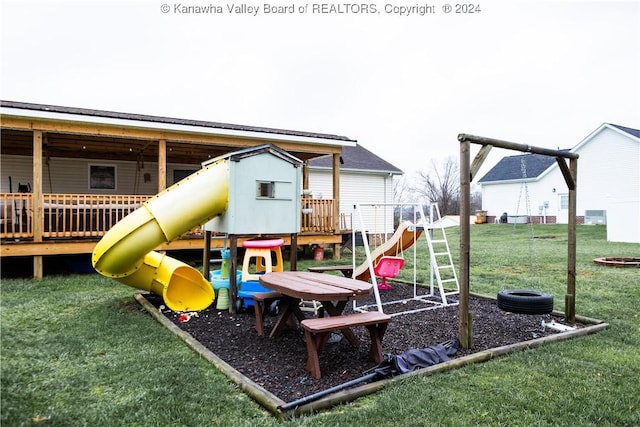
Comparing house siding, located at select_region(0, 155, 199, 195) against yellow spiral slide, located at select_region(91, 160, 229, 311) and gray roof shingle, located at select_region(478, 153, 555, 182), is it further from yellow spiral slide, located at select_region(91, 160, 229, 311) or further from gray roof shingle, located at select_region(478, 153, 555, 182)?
gray roof shingle, located at select_region(478, 153, 555, 182)

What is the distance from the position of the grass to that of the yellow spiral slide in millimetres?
660

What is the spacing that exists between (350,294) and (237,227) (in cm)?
279

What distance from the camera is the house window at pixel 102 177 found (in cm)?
1402

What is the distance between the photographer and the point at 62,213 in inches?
374

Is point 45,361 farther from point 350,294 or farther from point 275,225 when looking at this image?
point 275,225

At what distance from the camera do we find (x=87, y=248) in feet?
30.1

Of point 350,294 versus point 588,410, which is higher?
point 350,294

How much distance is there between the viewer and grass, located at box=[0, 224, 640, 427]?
2.95 metres

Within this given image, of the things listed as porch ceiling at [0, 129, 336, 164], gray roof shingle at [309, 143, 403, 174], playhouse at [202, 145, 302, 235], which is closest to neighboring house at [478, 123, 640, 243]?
gray roof shingle at [309, 143, 403, 174]

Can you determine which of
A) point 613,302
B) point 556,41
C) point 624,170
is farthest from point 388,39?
point 624,170

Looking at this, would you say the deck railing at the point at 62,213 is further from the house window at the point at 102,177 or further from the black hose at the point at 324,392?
the black hose at the point at 324,392

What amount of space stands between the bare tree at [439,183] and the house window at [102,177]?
144 ft

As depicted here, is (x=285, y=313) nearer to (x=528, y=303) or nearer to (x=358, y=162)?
(x=528, y=303)

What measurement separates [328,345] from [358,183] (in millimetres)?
16734
